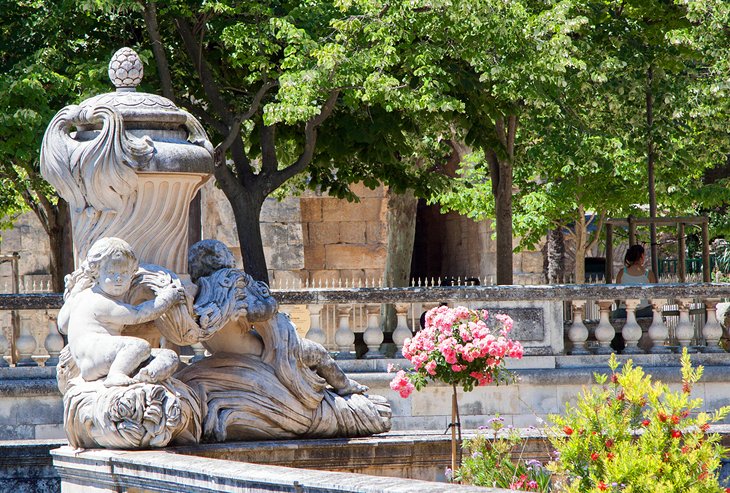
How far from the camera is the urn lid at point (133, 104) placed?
8.59m

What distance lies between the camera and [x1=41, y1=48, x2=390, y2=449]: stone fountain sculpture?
306 inches

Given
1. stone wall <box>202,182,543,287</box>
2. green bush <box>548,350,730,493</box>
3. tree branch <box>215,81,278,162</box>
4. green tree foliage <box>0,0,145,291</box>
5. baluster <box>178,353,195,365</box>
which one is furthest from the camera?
stone wall <box>202,182,543,287</box>

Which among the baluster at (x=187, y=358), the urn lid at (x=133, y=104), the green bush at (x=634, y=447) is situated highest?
the urn lid at (x=133, y=104)

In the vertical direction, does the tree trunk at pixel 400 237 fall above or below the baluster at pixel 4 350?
above

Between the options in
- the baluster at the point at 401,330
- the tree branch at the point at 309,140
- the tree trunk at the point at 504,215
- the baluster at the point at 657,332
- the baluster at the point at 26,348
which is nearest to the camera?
the baluster at the point at 26,348

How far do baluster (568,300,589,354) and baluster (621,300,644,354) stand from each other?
39cm

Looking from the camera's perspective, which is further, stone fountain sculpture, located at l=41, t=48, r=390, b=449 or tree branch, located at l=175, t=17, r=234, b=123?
tree branch, located at l=175, t=17, r=234, b=123

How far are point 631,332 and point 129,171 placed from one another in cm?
616

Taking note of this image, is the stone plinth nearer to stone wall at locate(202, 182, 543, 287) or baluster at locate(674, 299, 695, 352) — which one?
baluster at locate(674, 299, 695, 352)

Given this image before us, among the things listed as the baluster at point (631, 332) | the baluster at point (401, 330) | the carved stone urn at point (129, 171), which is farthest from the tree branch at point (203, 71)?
the carved stone urn at point (129, 171)

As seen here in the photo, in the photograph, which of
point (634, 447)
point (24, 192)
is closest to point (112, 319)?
point (634, 447)

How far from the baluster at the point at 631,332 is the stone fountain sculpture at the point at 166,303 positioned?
4484 mm

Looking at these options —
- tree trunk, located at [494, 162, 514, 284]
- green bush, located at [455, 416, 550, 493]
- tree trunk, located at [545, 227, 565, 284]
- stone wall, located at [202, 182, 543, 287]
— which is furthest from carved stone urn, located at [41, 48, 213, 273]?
tree trunk, located at [545, 227, 565, 284]

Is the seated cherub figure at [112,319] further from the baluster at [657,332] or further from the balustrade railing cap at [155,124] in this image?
the baluster at [657,332]
